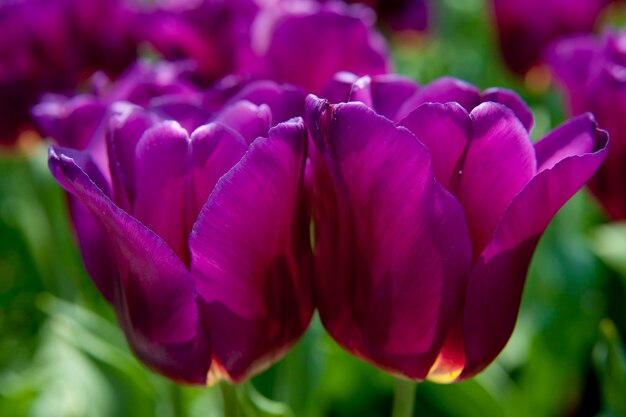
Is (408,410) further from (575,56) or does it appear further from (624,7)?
(624,7)

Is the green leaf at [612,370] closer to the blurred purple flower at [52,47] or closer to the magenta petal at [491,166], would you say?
the magenta petal at [491,166]

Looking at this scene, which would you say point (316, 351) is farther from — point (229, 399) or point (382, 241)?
point (382, 241)

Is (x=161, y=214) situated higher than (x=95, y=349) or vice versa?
(x=161, y=214)

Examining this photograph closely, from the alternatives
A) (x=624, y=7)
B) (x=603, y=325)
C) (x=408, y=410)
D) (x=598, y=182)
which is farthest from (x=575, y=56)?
(x=624, y=7)

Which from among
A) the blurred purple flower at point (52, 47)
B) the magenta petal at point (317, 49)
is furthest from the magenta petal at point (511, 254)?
the blurred purple flower at point (52, 47)

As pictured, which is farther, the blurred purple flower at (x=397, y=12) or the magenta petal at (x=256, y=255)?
the blurred purple flower at (x=397, y=12)

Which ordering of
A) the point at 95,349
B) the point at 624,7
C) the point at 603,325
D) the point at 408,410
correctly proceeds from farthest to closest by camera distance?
the point at 624,7, the point at 95,349, the point at 603,325, the point at 408,410

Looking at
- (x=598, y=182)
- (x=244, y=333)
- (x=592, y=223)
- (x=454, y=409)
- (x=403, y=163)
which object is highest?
(x=403, y=163)
